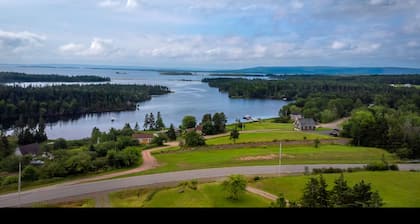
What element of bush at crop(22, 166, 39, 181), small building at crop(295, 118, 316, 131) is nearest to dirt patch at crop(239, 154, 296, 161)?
bush at crop(22, 166, 39, 181)

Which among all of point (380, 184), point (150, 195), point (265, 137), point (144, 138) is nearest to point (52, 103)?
point (144, 138)

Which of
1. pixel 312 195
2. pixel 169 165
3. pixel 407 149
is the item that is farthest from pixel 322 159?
pixel 312 195

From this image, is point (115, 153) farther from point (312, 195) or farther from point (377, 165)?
point (377, 165)

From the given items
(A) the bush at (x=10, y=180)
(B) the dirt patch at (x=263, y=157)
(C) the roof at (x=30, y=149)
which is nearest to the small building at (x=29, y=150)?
(C) the roof at (x=30, y=149)

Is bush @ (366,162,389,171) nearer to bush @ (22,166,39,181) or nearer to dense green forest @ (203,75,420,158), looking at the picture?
dense green forest @ (203,75,420,158)

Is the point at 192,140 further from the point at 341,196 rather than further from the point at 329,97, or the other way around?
the point at 329,97

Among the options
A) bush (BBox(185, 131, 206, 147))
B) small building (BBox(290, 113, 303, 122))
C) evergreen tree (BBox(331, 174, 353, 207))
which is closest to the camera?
evergreen tree (BBox(331, 174, 353, 207))

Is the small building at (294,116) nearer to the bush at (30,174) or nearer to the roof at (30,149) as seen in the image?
the roof at (30,149)
